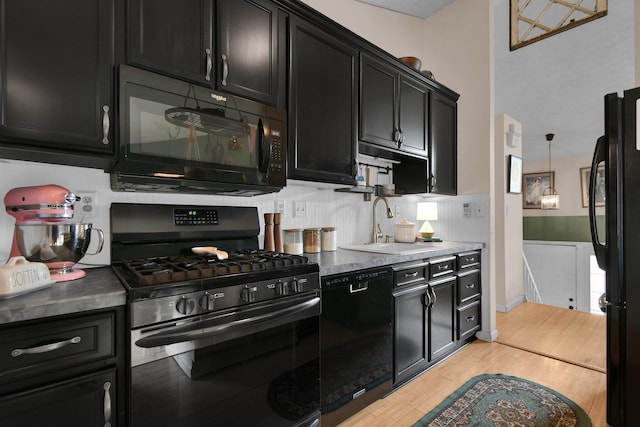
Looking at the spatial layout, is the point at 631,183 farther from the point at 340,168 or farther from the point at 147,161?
the point at 147,161

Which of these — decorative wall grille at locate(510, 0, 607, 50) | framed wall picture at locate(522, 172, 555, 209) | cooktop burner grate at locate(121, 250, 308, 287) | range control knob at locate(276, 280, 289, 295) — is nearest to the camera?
cooktop burner grate at locate(121, 250, 308, 287)

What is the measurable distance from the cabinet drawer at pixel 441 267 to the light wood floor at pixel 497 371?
0.73 metres

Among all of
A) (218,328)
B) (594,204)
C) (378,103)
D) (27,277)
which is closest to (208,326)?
(218,328)

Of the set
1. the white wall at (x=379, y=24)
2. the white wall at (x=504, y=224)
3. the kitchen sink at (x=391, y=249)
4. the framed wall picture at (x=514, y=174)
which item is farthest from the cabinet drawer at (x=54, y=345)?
the framed wall picture at (x=514, y=174)

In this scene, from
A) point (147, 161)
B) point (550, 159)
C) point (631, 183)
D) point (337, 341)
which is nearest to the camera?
point (147, 161)

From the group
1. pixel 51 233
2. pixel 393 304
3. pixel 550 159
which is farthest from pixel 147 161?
pixel 550 159

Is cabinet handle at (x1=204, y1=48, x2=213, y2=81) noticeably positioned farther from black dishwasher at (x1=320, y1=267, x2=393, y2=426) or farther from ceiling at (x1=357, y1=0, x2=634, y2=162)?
ceiling at (x1=357, y1=0, x2=634, y2=162)

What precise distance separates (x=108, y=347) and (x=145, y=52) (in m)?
1.19

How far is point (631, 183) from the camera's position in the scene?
1556mm

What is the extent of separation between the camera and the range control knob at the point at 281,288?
1.41 metres

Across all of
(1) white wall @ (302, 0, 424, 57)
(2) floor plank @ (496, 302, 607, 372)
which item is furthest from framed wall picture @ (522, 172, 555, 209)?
(1) white wall @ (302, 0, 424, 57)

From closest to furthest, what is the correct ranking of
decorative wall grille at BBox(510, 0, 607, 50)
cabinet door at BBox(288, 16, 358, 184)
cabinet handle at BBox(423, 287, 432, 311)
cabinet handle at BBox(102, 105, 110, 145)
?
cabinet handle at BBox(102, 105, 110, 145), cabinet door at BBox(288, 16, 358, 184), cabinet handle at BBox(423, 287, 432, 311), decorative wall grille at BBox(510, 0, 607, 50)

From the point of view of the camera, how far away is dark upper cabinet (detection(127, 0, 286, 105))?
4.43 feet

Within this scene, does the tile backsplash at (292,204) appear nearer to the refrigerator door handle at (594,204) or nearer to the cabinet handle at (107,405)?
the cabinet handle at (107,405)
